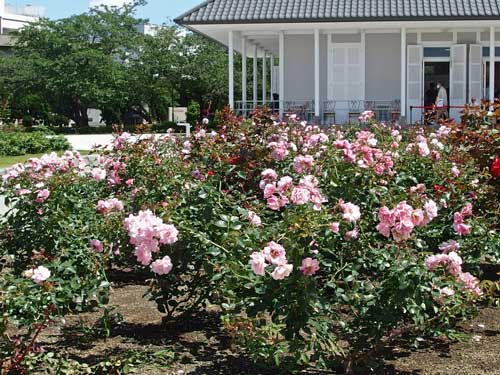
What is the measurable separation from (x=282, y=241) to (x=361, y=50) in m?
22.0

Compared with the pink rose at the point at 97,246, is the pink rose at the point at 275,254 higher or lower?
higher

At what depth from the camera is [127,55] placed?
1898 inches

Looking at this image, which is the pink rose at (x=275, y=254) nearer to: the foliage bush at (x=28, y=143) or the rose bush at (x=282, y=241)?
the rose bush at (x=282, y=241)

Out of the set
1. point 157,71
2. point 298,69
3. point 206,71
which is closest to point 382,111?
point 298,69

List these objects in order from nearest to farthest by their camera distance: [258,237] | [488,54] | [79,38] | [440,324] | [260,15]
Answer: [258,237] < [440,324] < [260,15] < [488,54] < [79,38]

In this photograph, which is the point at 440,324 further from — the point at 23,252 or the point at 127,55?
the point at 127,55

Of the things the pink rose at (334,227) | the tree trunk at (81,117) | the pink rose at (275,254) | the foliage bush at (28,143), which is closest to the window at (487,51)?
the foliage bush at (28,143)

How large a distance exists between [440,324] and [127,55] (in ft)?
149

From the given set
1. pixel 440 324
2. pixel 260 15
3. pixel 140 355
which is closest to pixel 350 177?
pixel 440 324

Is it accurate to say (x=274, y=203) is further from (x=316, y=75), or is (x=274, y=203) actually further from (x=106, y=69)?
(x=106, y=69)

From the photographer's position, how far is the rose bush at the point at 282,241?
3906 millimetres

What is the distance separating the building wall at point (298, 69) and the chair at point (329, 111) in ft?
3.12

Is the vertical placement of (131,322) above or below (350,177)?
below

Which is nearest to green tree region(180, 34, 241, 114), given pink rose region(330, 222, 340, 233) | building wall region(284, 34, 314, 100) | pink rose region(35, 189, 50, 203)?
building wall region(284, 34, 314, 100)
